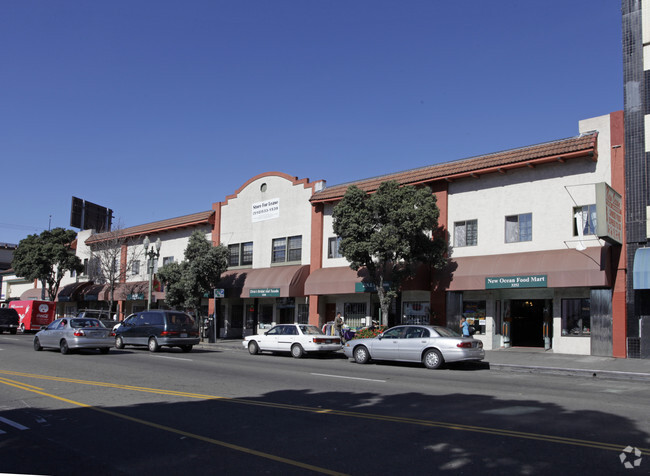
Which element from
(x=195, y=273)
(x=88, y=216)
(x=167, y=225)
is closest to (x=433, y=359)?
(x=195, y=273)

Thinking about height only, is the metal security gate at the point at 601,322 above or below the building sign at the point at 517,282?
below

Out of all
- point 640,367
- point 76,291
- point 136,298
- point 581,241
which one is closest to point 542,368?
point 640,367

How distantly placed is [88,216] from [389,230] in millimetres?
43328

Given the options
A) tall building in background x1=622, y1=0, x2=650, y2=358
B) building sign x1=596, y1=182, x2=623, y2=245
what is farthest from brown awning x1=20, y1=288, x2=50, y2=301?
tall building in background x1=622, y1=0, x2=650, y2=358

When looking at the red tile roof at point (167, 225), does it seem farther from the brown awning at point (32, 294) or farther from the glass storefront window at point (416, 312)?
the glass storefront window at point (416, 312)

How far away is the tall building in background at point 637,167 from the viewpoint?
19219 millimetres

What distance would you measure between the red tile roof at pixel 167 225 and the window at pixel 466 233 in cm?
1705

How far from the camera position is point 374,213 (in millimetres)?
23109

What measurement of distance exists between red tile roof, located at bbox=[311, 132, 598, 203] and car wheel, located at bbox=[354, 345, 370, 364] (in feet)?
30.6

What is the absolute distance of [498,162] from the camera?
23.0m

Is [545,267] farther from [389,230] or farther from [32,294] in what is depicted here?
[32,294]

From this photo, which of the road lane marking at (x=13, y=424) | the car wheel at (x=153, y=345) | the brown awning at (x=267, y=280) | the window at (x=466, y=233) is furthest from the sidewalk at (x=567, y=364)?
the road lane marking at (x=13, y=424)

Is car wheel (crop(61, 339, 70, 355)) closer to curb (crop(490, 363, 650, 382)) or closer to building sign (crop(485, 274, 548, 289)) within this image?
curb (crop(490, 363, 650, 382))

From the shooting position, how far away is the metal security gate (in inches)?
785
